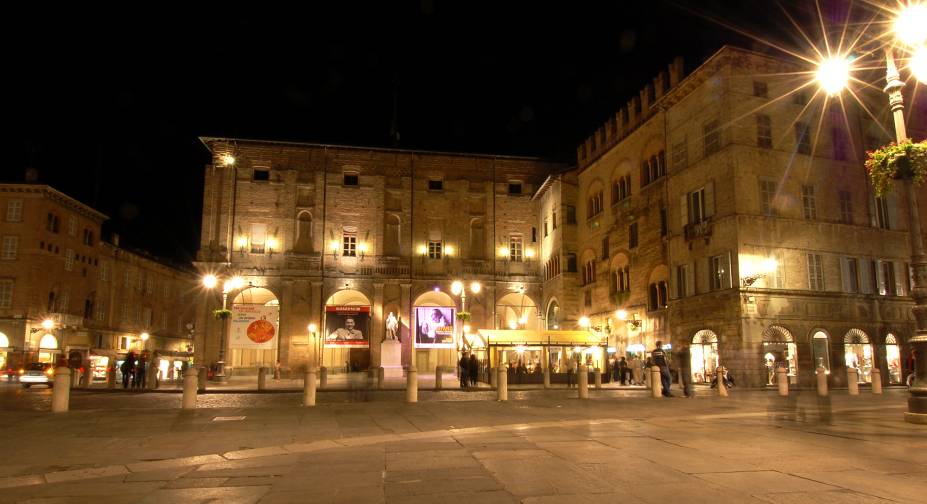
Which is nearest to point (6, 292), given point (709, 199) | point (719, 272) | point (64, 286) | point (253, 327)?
point (64, 286)

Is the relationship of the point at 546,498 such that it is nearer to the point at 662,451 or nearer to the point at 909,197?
the point at 662,451

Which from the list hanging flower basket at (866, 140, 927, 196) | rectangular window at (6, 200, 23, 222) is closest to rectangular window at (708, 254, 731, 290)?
hanging flower basket at (866, 140, 927, 196)

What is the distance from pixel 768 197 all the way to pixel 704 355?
295 inches

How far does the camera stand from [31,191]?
44.9 m

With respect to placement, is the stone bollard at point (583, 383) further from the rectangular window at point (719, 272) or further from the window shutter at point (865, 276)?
the window shutter at point (865, 276)

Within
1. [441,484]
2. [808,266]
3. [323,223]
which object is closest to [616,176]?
[808,266]

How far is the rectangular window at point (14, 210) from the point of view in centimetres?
4469

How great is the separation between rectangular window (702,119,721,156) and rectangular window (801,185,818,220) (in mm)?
4264

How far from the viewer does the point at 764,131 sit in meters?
28.7

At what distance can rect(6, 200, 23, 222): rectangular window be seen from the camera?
44688 mm

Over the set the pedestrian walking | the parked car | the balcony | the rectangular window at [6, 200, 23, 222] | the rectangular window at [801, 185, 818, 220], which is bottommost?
the parked car

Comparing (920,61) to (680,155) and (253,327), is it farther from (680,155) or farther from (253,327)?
(253,327)

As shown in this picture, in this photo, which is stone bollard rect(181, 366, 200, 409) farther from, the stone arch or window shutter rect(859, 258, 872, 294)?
the stone arch

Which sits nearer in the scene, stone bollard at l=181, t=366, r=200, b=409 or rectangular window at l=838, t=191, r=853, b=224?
stone bollard at l=181, t=366, r=200, b=409
